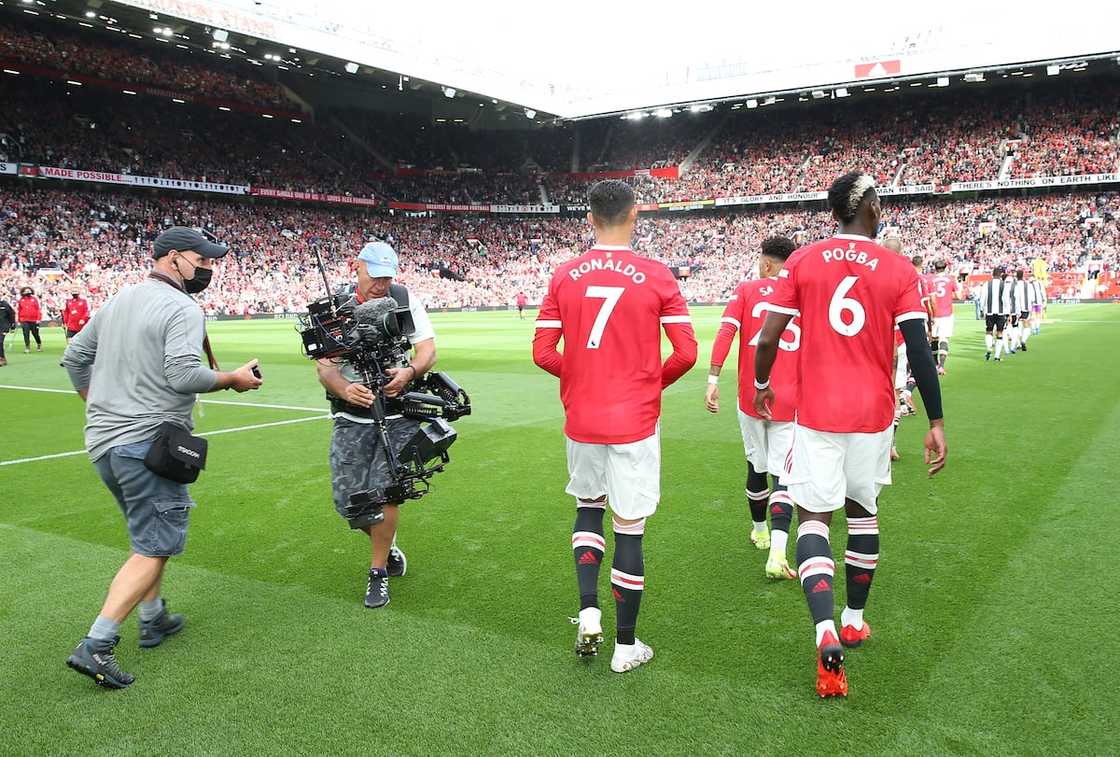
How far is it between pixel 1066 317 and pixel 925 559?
102 ft

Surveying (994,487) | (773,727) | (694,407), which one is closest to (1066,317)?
(694,407)

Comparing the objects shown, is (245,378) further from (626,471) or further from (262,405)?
(262,405)

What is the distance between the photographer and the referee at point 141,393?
3766mm

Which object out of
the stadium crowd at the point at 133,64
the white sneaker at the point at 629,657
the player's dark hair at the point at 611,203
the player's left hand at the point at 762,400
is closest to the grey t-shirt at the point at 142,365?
the player's dark hair at the point at 611,203

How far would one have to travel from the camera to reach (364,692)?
11.6 feet

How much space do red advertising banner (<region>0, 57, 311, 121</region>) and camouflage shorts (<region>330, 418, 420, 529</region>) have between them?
49540 millimetres

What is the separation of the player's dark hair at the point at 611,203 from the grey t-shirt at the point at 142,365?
82.1 inches

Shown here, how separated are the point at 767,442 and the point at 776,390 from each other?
0.36 meters

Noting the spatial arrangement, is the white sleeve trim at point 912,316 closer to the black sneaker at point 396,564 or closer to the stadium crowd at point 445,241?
the black sneaker at point 396,564

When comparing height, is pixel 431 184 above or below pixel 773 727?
above

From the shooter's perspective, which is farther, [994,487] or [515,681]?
[994,487]

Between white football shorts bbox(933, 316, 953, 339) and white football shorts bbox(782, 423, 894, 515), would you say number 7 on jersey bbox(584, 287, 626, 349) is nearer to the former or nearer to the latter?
white football shorts bbox(782, 423, 894, 515)

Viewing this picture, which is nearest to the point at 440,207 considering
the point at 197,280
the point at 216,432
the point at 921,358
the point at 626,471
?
the point at 216,432

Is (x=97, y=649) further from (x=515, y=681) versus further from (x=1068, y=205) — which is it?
(x=1068, y=205)
